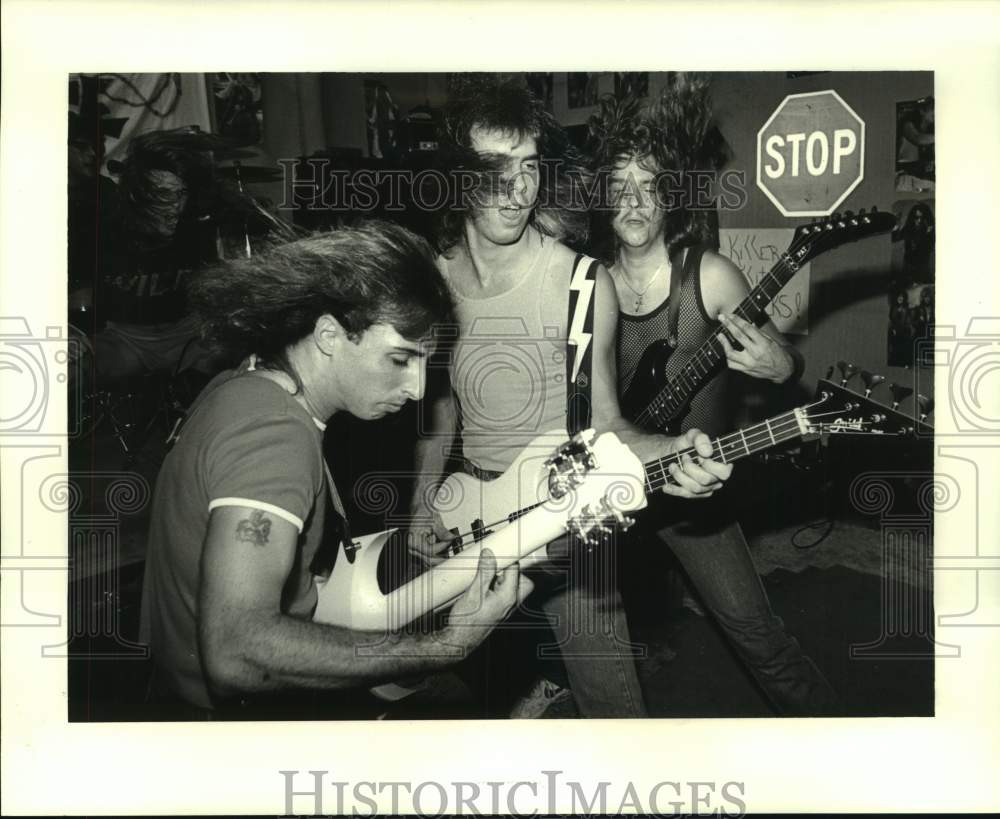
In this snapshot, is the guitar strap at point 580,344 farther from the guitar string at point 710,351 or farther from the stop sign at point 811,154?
the stop sign at point 811,154

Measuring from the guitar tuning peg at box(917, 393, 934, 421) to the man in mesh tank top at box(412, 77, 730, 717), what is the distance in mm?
570

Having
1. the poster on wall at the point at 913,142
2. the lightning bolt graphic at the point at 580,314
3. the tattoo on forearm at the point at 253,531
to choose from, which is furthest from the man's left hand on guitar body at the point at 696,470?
the tattoo on forearm at the point at 253,531

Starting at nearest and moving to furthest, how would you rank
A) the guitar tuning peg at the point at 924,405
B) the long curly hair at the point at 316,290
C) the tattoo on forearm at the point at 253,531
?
1. the tattoo on forearm at the point at 253,531
2. the long curly hair at the point at 316,290
3. the guitar tuning peg at the point at 924,405

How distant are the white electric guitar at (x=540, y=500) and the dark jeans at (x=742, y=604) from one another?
0.13 meters

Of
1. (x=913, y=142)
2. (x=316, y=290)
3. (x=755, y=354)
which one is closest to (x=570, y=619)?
(x=755, y=354)

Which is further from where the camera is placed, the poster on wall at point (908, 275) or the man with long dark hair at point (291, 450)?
the poster on wall at point (908, 275)

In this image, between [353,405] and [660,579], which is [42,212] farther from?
[660,579]

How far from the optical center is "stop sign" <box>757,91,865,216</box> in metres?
2.72

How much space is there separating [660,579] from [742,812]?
68cm

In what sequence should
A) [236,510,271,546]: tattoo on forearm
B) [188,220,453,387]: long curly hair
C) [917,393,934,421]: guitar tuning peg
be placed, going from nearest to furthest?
[236,510,271,546]: tattoo on forearm
[188,220,453,387]: long curly hair
[917,393,934,421]: guitar tuning peg

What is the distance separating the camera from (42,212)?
2.72m

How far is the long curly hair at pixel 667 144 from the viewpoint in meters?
2.69

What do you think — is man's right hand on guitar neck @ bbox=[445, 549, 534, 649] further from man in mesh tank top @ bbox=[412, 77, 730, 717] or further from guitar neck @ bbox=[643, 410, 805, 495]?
guitar neck @ bbox=[643, 410, 805, 495]
